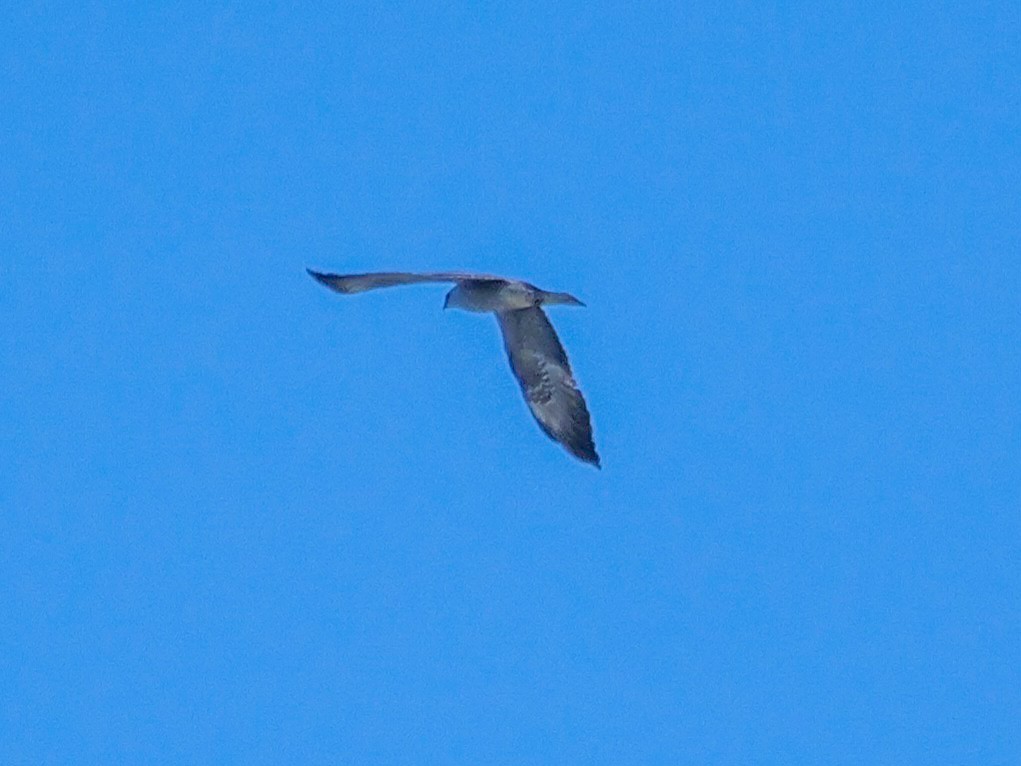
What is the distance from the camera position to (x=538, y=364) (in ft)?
74.9

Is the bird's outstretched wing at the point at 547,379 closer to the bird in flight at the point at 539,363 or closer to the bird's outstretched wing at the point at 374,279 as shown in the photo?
the bird in flight at the point at 539,363

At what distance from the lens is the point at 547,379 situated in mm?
22766

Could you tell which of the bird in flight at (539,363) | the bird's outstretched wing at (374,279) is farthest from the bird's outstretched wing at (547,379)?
the bird's outstretched wing at (374,279)

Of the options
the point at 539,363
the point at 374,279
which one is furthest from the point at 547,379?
the point at 374,279

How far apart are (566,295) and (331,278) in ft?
7.75

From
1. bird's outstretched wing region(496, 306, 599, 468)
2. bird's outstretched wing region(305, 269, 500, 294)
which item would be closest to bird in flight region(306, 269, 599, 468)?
bird's outstretched wing region(496, 306, 599, 468)

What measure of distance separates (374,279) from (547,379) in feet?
12.9

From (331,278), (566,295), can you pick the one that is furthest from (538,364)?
(331,278)

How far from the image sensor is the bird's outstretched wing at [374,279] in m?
19.0

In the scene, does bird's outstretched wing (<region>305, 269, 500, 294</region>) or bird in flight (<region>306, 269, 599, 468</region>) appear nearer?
bird's outstretched wing (<region>305, 269, 500, 294</region>)

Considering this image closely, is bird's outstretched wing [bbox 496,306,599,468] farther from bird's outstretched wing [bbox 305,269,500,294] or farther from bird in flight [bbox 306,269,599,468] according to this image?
bird's outstretched wing [bbox 305,269,500,294]

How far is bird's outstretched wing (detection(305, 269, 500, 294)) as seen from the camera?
19.0m

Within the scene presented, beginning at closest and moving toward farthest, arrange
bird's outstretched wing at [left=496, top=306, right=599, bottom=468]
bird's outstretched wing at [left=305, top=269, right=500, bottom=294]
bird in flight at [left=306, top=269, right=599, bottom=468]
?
1. bird's outstretched wing at [left=305, top=269, right=500, bottom=294]
2. bird in flight at [left=306, top=269, right=599, bottom=468]
3. bird's outstretched wing at [left=496, top=306, right=599, bottom=468]

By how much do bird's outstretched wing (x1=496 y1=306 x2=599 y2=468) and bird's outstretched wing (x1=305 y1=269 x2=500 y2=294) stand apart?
291 cm
